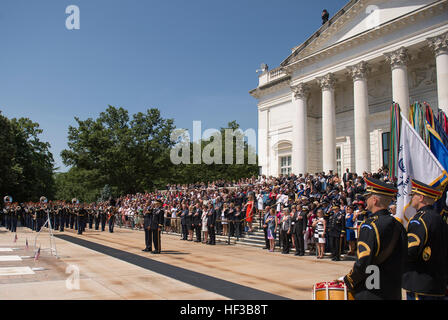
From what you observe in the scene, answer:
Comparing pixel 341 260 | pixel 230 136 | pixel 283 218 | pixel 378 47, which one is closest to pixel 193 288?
pixel 341 260

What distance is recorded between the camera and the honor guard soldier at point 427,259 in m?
4.42

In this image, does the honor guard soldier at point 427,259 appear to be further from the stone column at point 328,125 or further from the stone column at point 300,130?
the stone column at point 300,130

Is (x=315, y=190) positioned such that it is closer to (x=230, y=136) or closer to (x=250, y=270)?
(x=250, y=270)

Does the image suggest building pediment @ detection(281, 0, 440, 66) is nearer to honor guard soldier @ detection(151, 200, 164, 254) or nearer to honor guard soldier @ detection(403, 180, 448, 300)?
honor guard soldier @ detection(151, 200, 164, 254)

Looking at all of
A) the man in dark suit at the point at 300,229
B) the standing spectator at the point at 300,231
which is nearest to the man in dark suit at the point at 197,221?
the man in dark suit at the point at 300,229

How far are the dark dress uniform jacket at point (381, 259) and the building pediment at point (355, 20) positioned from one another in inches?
1005

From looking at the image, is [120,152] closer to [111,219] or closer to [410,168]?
[111,219]

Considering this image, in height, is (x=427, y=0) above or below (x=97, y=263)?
above

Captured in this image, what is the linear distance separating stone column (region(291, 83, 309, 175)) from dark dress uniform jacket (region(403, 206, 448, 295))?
28032mm

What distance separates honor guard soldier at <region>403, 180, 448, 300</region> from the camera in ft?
14.5

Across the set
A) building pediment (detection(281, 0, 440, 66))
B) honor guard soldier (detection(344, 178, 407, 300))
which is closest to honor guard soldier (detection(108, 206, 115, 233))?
building pediment (detection(281, 0, 440, 66))

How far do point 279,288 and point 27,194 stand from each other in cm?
5376

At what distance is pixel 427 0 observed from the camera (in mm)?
25094
